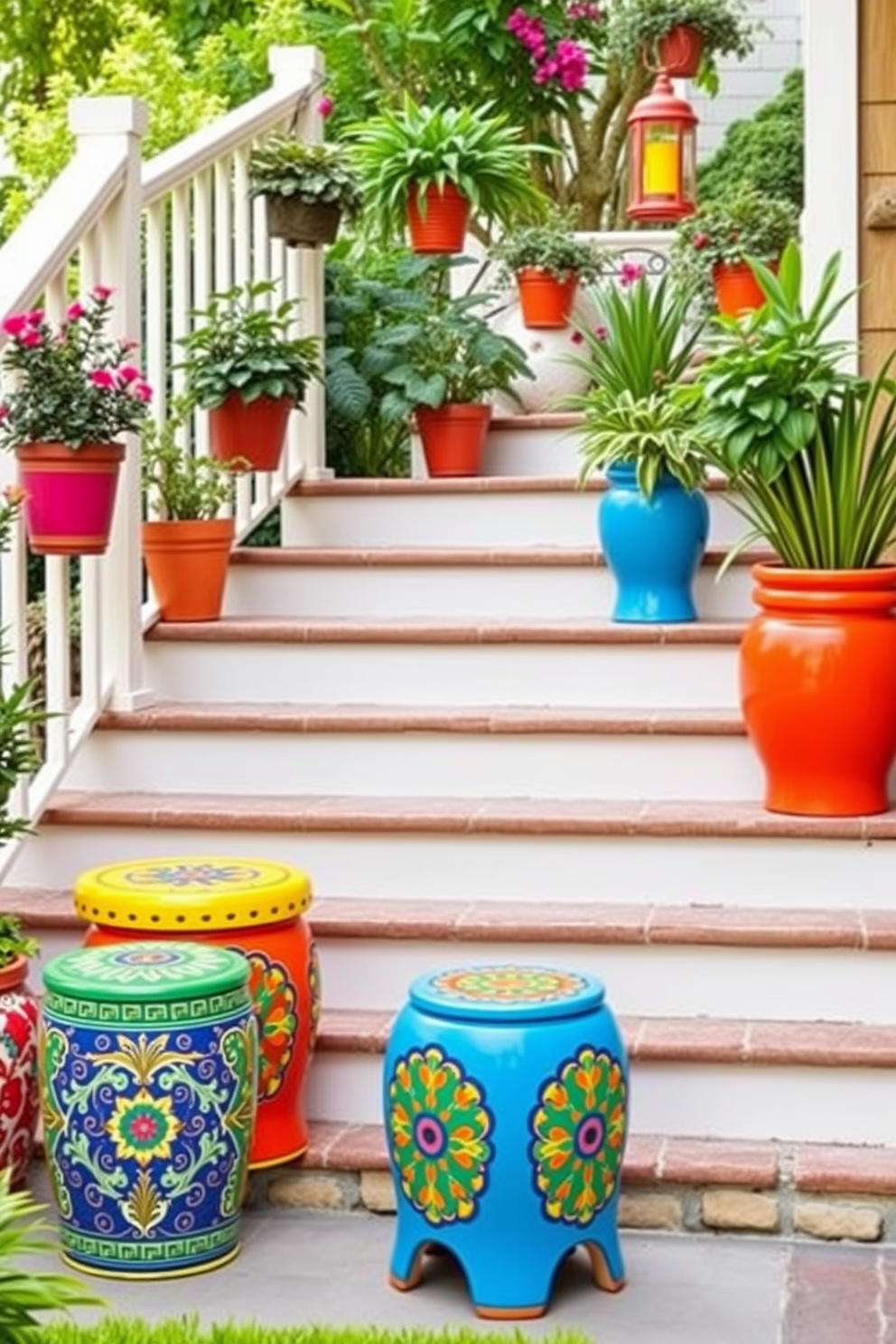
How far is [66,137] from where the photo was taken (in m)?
7.39

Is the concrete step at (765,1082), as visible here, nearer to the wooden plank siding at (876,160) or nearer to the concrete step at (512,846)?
the concrete step at (512,846)

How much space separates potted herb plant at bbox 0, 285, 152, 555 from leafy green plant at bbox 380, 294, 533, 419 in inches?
67.1

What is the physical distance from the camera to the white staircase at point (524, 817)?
3.83m

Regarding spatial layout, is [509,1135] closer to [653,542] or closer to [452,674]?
[452,674]

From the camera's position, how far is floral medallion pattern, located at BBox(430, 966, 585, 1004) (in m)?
3.32

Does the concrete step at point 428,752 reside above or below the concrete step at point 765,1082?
above

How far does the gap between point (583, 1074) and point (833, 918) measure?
34.1 inches

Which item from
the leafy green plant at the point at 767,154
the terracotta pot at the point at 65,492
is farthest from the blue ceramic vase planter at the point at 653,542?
the leafy green plant at the point at 767,154

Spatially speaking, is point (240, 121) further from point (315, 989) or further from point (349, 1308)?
point (349, 1308)

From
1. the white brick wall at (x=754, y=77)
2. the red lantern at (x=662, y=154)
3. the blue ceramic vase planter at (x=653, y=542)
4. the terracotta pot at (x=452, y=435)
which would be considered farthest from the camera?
the white brick wall at (x=754, y=77)

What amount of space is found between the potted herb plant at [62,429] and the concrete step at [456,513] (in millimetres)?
1416

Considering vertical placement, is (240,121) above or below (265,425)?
above

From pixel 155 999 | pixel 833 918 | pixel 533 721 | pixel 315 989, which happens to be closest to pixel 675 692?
pixel 533 721

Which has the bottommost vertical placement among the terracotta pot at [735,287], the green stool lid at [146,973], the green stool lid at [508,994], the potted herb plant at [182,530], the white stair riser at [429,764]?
the green stool lid at [508,994]
